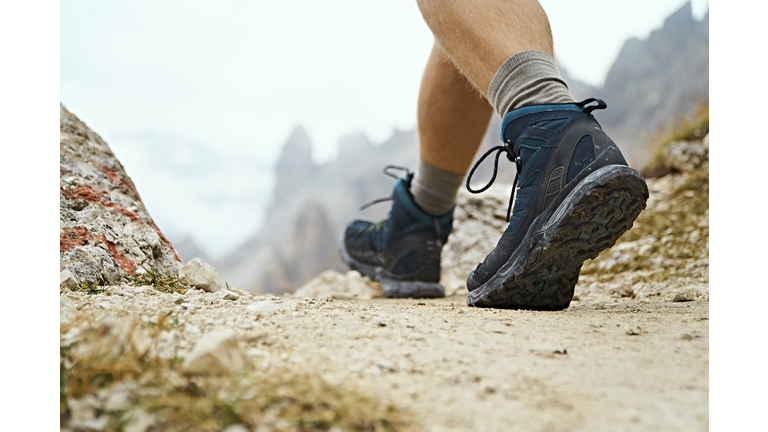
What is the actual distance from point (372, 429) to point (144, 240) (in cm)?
117

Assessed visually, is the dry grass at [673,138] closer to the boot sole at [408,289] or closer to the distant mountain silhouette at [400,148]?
the boot sole at [408,289]

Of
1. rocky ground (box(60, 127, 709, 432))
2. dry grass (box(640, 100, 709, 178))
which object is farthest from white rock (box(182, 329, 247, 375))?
dry grass (box(640, 100, 709, 178))

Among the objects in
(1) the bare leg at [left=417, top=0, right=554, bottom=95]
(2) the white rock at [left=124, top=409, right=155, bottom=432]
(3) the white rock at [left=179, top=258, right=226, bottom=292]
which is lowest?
(2) the white rock at [left=124, top=409, right=155, bottom=432]

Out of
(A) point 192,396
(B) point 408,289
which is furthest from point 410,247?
(A) point 192,396

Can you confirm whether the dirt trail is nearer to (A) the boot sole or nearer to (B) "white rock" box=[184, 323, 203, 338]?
(B) "white rock" box=[184, 323, 203, 338]

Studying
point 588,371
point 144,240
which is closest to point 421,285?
point 144,240

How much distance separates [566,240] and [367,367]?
620mm

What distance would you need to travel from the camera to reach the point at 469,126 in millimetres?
1729

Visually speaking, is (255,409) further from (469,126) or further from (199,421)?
(469,126)

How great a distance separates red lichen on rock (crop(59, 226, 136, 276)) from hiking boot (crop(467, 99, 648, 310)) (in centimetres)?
94

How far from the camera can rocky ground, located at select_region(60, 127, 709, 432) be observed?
1.53 feet

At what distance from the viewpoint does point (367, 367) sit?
23.5 inches

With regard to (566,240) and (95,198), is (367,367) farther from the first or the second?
(95,198)

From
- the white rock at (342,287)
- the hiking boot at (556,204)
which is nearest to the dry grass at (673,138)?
the white rock at (342,287)
